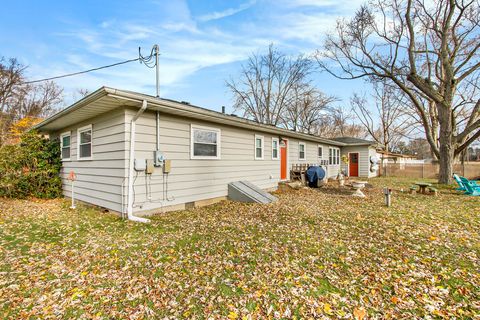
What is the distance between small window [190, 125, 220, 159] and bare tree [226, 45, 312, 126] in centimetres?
2033

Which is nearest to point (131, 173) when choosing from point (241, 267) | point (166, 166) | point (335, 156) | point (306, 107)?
point (166, 166)

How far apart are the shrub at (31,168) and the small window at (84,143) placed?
83.2 inches

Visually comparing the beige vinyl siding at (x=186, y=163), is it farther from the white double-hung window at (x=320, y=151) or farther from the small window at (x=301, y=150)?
the white double-hung window at (x=320, y=151)

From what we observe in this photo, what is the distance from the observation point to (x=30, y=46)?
13.4 m

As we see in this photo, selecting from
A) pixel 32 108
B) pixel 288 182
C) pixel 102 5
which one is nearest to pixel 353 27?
pixel 288 182

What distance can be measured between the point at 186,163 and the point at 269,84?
2287cm

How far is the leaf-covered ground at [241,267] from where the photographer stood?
2.29 meters

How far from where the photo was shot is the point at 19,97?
19.7 meters

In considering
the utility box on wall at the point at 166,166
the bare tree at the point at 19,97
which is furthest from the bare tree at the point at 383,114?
the bare tree at the point at 19,97

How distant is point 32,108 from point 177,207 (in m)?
24.4

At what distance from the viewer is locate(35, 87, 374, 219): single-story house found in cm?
525

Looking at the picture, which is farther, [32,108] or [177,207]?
[32,108]

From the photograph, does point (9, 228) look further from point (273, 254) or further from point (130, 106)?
point (273, 254)

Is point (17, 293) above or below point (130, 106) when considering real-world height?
below
